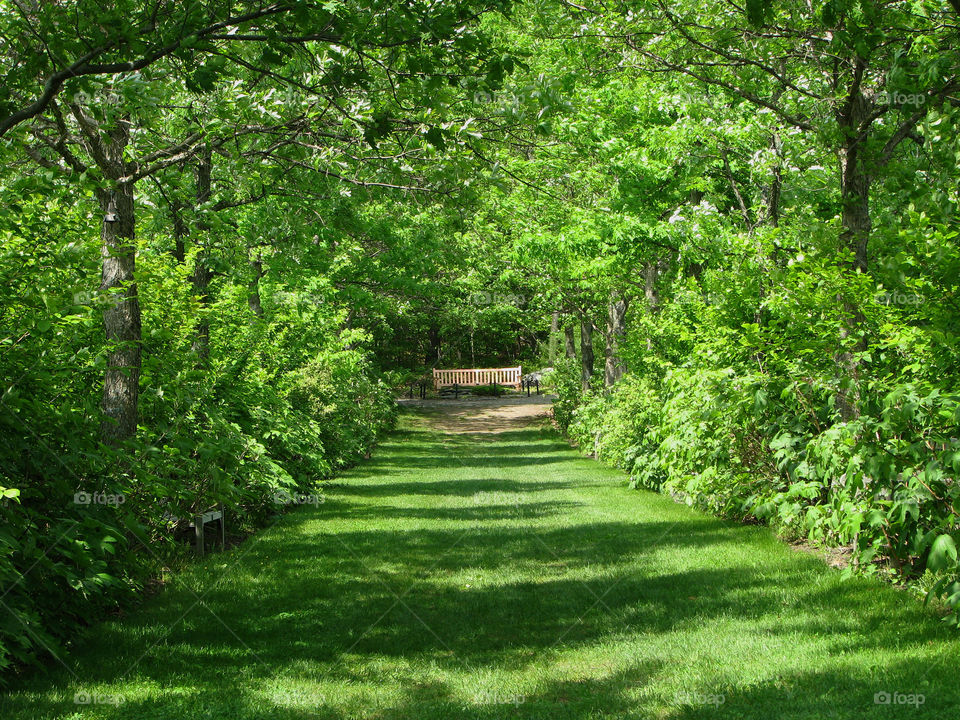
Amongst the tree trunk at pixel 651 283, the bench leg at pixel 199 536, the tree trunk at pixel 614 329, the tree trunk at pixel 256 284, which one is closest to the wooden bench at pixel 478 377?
the tree trunk at pixel 614 329

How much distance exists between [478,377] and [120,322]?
108ft

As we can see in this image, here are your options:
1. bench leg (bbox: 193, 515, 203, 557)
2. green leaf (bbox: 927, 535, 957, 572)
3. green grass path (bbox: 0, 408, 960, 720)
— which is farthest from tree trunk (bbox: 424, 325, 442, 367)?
green leaf (bbox: 927, 535, 957, 572)

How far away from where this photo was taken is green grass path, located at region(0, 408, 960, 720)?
4.87 metres

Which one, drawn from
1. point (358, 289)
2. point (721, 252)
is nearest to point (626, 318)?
point (358, 289)

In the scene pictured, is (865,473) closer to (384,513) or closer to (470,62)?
(470,62)

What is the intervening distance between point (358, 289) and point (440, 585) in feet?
44.2

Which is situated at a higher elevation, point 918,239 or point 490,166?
point 490,166

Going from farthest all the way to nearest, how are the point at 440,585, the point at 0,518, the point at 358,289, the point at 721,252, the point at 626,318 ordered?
the point at 626,318 < the point at 358,289 < the point at 721,252 < the point at 440,585 < the point at 0,518

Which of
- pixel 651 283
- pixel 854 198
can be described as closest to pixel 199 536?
pixel 854 198

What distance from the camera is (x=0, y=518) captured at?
537 centimetres

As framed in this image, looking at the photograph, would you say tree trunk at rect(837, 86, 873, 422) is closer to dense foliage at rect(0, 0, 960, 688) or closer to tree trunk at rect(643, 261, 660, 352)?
dense foliage at rect(0, 0, 960, 688)

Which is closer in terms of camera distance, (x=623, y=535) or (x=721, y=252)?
(x=623, y=535)

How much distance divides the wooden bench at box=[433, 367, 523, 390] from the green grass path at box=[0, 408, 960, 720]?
28.9 meters

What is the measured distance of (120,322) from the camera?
24.8ft
